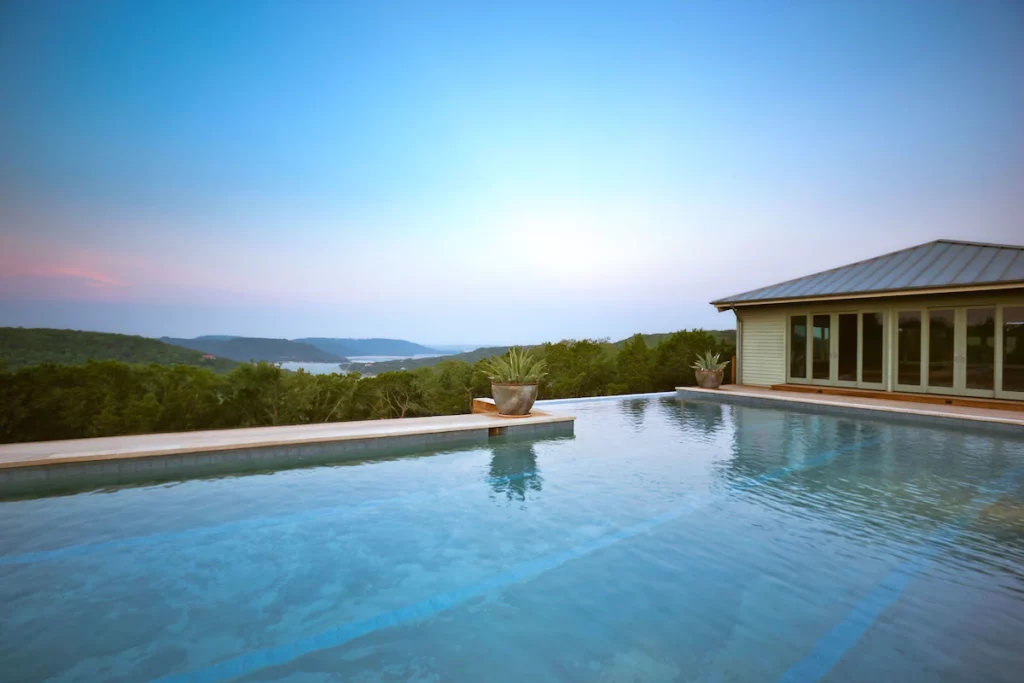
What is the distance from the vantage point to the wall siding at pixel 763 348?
1237 cm

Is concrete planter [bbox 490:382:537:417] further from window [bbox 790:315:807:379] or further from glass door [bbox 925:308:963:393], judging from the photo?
glass door [bbox 925:308:963:393]

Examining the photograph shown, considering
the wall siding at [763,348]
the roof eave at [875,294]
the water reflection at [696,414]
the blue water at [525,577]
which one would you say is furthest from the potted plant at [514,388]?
the wall siding at [763,348]

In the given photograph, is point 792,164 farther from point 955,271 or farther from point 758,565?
point 758,565

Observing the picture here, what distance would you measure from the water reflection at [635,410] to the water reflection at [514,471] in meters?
2.42

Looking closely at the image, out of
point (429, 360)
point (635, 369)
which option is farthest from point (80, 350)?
point (635, 369)

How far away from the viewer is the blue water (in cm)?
215

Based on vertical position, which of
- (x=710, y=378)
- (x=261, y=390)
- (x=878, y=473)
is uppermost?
(x=710, y=378)

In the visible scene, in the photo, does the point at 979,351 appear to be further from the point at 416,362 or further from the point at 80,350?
the point at 80,350

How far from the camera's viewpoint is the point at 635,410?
33.0 ft

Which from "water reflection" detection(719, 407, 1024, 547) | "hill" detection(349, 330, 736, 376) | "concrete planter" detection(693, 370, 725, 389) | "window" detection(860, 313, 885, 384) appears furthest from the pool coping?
"hill" detection(349, 330, 736, 376)

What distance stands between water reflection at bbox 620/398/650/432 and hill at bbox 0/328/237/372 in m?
7.25

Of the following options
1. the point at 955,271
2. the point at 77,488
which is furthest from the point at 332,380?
the point at 955,271

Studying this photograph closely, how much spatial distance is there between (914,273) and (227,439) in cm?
1329

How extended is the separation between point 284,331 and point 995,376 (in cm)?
2107
